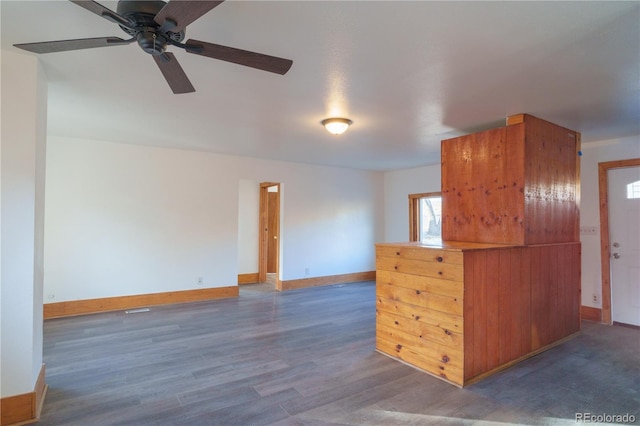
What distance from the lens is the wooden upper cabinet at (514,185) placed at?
3.27 metres

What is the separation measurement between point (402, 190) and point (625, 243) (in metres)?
3.90

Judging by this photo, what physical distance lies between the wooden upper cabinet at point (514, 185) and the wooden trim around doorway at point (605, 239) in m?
0.78

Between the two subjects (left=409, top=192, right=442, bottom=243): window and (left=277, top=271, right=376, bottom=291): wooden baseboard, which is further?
(left=409, top=192, right=442, bottom=243): window

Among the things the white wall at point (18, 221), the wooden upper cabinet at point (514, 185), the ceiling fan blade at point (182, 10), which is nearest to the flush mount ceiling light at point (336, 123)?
the wooden upper cabinet at point (514, 185)

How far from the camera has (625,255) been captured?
4.27 metres

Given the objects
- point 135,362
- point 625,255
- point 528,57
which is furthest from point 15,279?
point 625,255

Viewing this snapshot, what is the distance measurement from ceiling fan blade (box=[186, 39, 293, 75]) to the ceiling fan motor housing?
0.09 meters

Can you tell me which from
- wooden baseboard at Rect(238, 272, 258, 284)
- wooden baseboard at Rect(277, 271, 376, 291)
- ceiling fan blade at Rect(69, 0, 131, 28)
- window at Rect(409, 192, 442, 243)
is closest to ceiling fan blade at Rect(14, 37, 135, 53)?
ceiling fan blade at Rect(69, 0, 131, 28)

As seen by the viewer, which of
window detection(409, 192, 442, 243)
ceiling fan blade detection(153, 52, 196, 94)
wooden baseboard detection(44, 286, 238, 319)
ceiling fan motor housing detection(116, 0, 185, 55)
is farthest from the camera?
window detection(409, 192, 442, 243)

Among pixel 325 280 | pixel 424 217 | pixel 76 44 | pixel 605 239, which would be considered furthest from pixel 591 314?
pixel 76 44

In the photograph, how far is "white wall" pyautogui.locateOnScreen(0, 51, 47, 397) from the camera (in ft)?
7.16

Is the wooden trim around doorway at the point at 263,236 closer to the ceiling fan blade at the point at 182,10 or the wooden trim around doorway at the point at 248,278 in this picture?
the wooden trim around doorway at the point at 248,278

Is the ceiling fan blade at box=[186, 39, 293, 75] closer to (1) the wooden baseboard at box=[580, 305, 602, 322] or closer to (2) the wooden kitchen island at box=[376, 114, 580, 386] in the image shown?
(2) the wooden kitchen island at box=[376, 114, 580, 386]

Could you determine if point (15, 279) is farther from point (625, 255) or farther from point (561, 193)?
point (625, 255)
